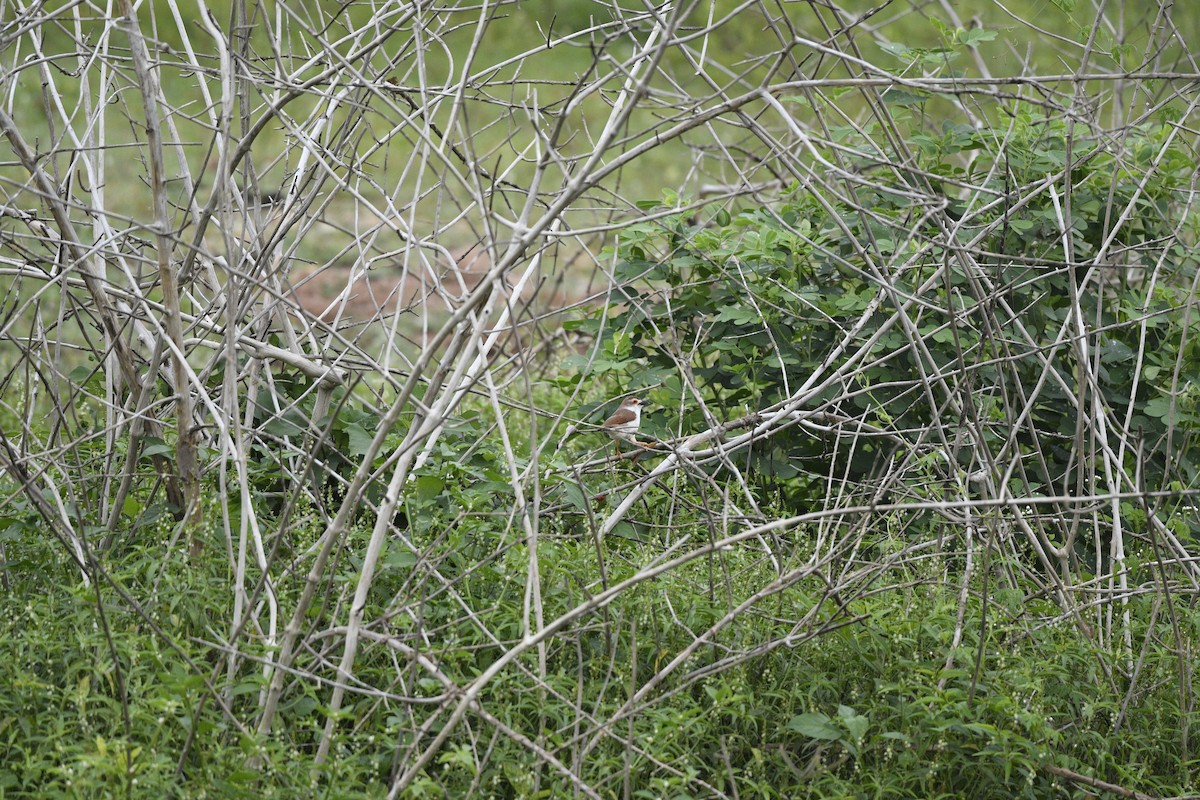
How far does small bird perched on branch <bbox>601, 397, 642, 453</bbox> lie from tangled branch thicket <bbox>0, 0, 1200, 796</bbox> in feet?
0.32

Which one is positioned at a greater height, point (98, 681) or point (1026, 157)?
point (1026, 157)

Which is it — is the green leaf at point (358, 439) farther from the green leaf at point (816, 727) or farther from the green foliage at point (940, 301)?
the green leaf at point (816, 727)

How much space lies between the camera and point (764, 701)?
110 inches

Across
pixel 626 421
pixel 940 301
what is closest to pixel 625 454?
pixel 626 421

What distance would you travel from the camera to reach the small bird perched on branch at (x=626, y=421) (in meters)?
3.66

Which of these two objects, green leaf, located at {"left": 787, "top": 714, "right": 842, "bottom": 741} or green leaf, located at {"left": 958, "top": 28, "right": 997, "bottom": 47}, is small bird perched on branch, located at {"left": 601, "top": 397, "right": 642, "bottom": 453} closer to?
green leaf, located at {"left": 787, "top": 714, "right": 842, "bottom": 741}

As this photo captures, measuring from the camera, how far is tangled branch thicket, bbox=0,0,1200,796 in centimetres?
241

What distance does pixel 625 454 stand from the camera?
348 centimetres

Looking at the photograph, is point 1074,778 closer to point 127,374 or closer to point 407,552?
point 407,552

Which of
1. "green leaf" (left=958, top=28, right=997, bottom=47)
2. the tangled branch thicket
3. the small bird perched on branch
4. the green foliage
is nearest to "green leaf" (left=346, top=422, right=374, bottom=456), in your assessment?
the tangled branch thicket

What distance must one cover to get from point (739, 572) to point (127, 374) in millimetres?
1779

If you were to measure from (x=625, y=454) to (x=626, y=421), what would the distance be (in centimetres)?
28

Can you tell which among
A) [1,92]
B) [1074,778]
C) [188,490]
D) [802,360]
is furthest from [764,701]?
[1,92]

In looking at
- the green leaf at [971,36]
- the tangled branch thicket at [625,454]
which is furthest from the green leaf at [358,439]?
the green leaf at [971,36]
